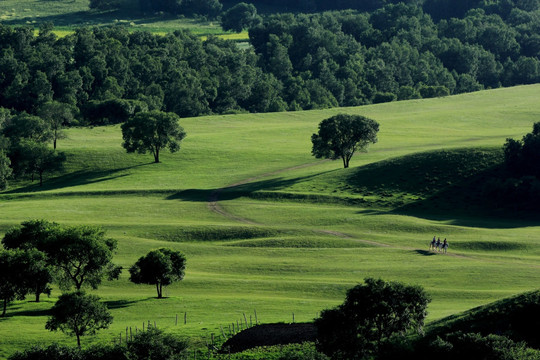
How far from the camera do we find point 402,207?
462 feet

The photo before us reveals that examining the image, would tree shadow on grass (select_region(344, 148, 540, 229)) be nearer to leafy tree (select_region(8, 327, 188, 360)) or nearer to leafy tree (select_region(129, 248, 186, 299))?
leafy tree (select_region(129, 248, 186, 299))

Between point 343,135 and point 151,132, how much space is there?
33937mm

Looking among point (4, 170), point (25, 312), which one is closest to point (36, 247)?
point (25, 312)

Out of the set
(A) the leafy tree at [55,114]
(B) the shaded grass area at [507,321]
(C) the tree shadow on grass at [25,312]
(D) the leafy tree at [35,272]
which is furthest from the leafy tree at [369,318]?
(A) the leafy tree at [55,114]

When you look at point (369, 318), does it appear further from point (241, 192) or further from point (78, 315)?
point (241, 192)

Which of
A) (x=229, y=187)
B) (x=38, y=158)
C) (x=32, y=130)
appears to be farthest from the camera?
(x=32, y=130)

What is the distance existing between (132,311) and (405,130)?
12086cm

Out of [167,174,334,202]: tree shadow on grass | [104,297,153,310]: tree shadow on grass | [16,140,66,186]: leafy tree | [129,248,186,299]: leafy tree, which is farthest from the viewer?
[16,140,66,186]: leafy tree

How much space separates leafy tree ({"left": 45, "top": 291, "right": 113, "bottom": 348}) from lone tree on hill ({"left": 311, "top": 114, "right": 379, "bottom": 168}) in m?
87.4

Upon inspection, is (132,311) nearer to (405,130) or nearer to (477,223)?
(477,223)

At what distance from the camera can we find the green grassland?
89938 mm

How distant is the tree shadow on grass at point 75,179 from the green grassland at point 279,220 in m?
0.39

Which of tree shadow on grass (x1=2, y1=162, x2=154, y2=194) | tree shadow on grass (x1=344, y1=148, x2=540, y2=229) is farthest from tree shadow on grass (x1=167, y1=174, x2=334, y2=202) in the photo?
tree shadow on grass (x1=2, y1=162, x2=154, y2=194)

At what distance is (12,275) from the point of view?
87500 mm
